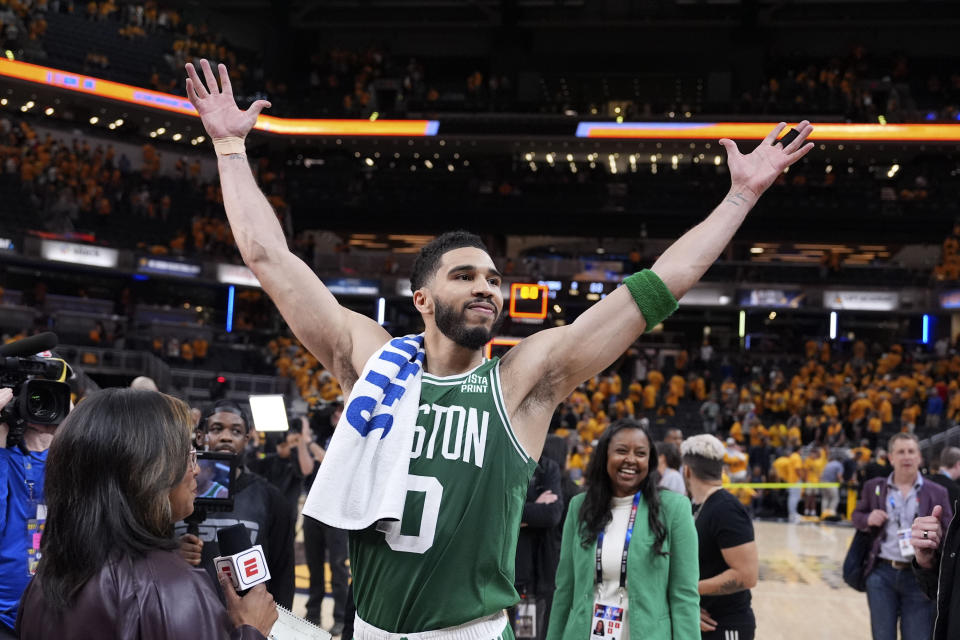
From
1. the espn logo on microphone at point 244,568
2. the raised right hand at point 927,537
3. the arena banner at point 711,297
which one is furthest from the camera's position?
the arena banner at point 711,297

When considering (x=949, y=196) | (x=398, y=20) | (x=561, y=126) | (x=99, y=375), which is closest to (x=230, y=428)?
(x=99, y=375)

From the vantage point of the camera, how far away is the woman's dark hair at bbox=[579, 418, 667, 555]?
4320 mm

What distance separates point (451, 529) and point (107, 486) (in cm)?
82

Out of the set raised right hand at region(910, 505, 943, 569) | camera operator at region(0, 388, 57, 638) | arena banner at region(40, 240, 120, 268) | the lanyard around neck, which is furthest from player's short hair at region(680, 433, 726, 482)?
arena banner at region(40, 240, 120, 268)

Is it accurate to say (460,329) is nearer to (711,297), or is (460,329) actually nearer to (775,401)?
(775,401)

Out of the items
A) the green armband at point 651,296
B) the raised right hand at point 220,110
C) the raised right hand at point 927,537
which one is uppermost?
the raised right hand at point 220,110

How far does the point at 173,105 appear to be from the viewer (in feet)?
94.8

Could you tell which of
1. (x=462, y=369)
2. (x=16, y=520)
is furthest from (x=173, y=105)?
(x=462, y=369)

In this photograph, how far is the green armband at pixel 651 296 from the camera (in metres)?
2.58

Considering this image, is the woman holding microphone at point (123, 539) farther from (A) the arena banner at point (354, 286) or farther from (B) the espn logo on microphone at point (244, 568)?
(A) the arena banner at point (354, 286)

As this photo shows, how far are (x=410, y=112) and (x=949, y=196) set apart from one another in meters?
15.7

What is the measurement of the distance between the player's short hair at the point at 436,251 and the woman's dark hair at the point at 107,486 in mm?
907

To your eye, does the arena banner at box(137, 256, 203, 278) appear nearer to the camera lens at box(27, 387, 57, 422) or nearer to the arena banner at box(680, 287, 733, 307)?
the arena banner at box(680, 287, 733, 307)

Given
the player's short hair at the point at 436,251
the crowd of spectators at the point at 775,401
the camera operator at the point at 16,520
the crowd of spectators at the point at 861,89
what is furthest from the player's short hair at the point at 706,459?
the crowd of spectators at the point at 861,89
